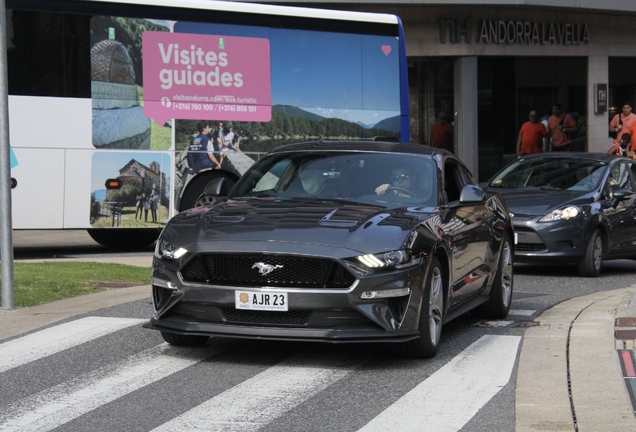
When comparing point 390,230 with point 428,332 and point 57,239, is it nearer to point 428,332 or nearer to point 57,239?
point 428,332

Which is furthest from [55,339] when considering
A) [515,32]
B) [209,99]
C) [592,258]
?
[515,32]

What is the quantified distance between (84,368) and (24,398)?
904 mm

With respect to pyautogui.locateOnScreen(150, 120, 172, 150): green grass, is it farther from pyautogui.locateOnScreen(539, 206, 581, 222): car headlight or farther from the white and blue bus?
pyautogui.locateOnScreen(539, 206, 581, 222): car headlight

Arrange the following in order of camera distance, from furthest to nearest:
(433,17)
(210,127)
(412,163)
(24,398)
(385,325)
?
(433,17) → (210,127) → (412,163) → (385,325) → (24,398)

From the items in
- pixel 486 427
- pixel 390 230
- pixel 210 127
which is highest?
pixel 210 127

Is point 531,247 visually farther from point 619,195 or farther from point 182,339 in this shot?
point 182,339

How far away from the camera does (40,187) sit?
49.4 feet

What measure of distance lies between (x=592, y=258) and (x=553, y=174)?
1586mm

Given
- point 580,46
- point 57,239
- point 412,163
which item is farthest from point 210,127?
point 580,46

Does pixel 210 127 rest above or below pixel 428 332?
above

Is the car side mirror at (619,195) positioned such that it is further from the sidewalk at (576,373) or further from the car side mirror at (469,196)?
the car side mirror at (469,196)

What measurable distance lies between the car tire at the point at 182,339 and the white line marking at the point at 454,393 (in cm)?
182

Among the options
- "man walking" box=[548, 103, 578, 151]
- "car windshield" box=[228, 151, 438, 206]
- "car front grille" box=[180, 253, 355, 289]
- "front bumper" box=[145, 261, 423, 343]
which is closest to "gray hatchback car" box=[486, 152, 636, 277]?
"car windshield" box=[228, 151, 438, 206]

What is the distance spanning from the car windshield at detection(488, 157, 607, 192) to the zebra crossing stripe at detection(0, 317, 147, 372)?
7.28m
